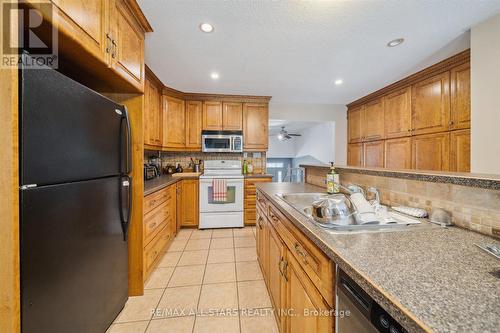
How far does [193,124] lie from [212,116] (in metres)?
0.38

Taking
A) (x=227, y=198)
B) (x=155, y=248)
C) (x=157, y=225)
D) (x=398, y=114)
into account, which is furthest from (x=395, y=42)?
(x=155, y=248)

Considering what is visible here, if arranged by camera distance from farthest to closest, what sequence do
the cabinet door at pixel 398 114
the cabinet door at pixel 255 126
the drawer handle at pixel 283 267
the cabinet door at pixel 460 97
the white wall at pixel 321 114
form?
the white wall at pixel 321 114
the cabinet door at pixel 255 126
the cabinet door at pixel 398 114
the cabinet door at pixel 460 97
the drawer handle at pixel 283 267

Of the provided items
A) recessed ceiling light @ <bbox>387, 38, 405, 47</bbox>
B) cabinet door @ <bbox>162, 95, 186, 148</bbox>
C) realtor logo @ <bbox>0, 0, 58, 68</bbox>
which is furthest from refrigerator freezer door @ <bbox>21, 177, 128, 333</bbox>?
recessed ceiling light @ <bbox>387, 38, 405, 47</bbox>

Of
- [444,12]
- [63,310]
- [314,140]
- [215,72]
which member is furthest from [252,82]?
[314,140]

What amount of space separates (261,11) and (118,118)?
4.59ft

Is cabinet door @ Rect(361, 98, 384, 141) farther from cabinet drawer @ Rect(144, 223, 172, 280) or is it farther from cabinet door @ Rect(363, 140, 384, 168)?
cabinet drawer @ Rect(144, 223, 172, 280)

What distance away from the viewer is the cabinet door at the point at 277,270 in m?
1.24

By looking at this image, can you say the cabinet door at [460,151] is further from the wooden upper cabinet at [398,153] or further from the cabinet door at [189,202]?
the cabinet door at [189,202]

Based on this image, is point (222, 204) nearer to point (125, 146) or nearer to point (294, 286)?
point (125, 146)

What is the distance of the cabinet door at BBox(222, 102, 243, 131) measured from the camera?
12.2ft

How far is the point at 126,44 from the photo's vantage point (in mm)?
1493

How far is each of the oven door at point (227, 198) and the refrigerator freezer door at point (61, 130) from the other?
6.64 ft

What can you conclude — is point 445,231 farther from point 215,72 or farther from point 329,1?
point 215,72

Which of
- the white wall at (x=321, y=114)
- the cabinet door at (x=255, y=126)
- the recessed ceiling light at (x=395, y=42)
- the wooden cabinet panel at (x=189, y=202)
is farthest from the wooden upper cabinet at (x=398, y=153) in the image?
the wooden cabinet panel at (x=189, y=202)
